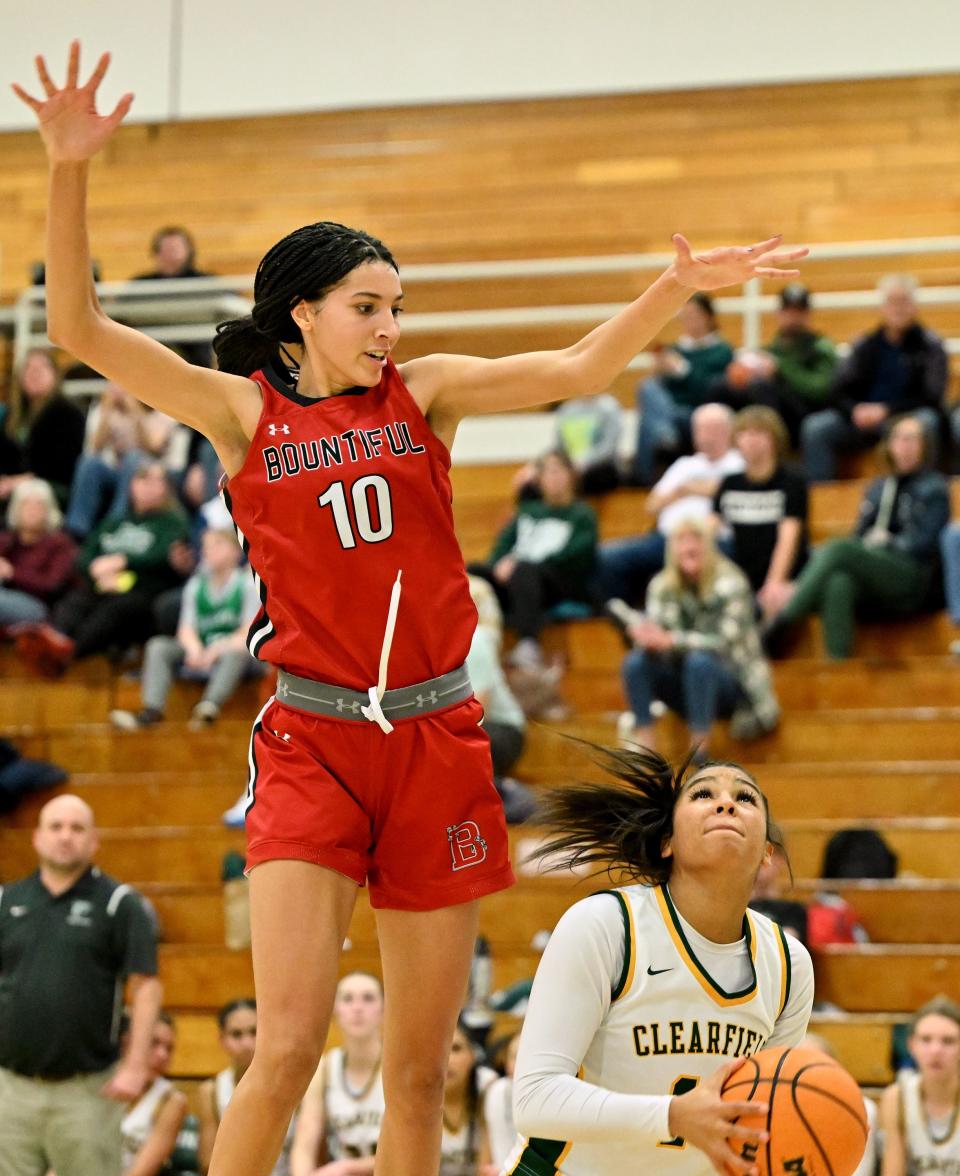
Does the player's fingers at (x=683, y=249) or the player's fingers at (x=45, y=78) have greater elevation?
the player's fingers at (x=45, y=78)

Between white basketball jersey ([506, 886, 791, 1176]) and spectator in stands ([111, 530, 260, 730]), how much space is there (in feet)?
21.6

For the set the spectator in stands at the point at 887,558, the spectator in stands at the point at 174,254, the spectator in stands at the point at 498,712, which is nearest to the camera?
the spectator in stands at the point at 498,712

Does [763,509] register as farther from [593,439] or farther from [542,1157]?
[542,1157]

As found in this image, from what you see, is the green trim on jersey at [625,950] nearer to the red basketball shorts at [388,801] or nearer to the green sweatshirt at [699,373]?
the red basketball shorts at [388,801]

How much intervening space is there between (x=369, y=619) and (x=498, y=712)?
225 inches

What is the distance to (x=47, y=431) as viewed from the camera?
39.8ft

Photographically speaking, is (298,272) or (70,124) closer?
(70,124)

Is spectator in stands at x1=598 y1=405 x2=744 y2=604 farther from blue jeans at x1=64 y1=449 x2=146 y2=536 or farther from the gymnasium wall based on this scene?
the gymnasium wall

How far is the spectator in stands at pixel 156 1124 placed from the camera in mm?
7691

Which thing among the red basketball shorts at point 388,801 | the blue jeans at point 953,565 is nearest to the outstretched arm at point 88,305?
the red basketball shorts at point 388,801

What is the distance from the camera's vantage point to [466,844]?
3695 mm

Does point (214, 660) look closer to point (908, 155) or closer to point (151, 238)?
point (151, 238)

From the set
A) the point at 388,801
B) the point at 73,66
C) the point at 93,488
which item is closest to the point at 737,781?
the point at 388,801

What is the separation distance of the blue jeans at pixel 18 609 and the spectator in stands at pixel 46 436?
3.89 ft
